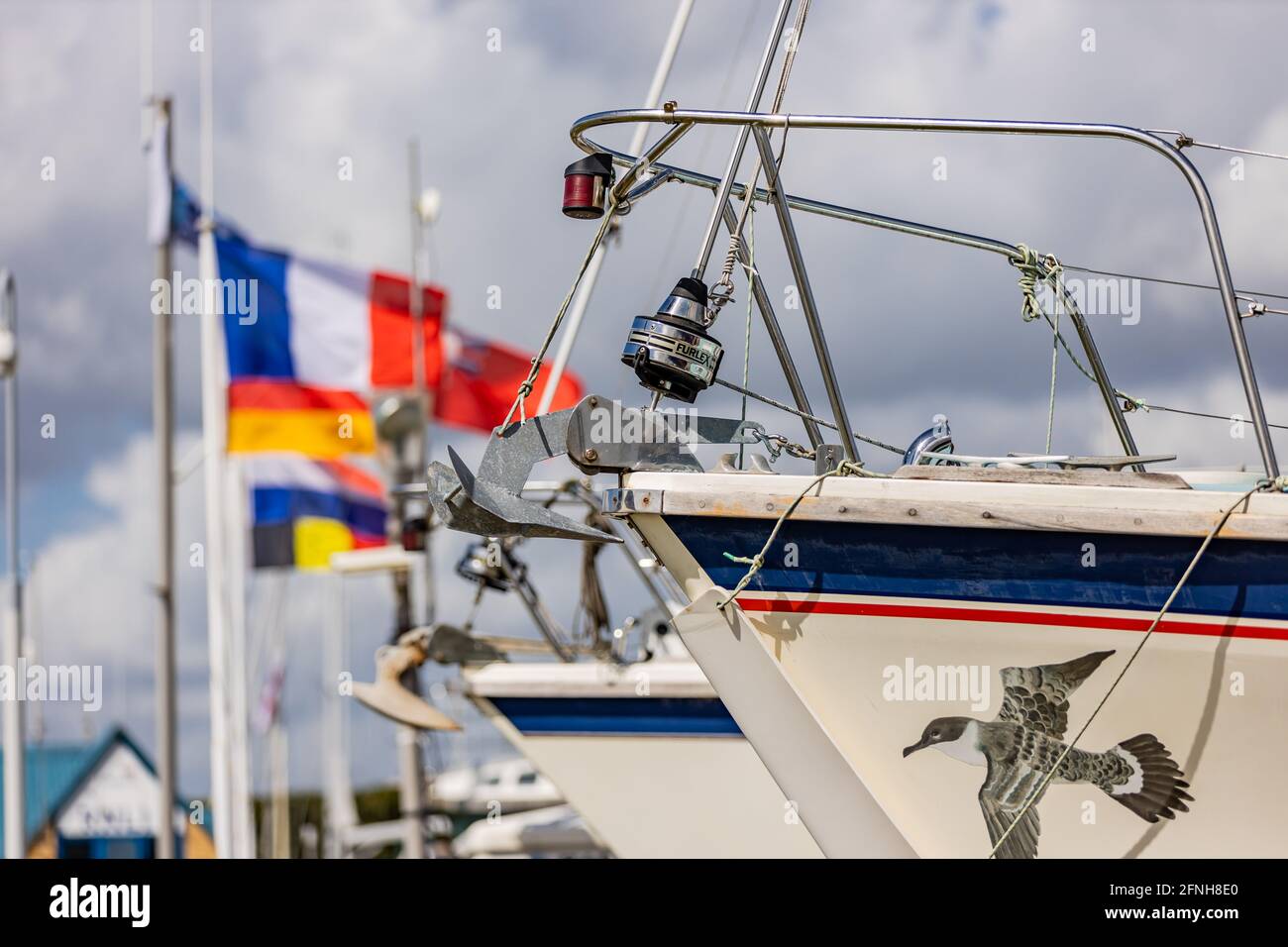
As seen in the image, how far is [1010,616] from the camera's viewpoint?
200 inches

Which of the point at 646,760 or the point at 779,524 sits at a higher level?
the point at 779,524

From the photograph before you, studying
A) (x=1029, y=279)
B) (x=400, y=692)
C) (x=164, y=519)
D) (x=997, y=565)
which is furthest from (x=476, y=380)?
(x=997, y=565)

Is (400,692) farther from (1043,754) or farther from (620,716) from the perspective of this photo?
(1043,754)

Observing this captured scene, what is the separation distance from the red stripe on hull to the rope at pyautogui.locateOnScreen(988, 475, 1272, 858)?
7 cm

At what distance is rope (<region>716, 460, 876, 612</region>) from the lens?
5070 mm

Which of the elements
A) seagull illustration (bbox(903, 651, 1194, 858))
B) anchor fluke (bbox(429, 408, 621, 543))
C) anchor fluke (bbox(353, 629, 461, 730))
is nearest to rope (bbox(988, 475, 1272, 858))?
seagull illustration (bbox(903, 651, 1194, 858))

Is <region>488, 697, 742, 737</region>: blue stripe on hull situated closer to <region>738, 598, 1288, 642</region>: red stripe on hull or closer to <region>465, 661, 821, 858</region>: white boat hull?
<region>465, 661, 821, 858</region>: white boat hull

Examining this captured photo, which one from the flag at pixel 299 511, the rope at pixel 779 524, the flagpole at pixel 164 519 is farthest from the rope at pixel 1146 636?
the flag at pixel 299 511

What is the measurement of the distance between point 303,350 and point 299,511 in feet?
5.53

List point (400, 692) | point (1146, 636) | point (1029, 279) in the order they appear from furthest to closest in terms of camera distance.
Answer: point (400, 692), point (1029, 279), point (1146, 636)

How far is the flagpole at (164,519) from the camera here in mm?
11766

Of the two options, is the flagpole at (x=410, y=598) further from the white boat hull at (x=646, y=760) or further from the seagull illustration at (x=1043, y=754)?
the seagull illustration at (x=1043, y=754)

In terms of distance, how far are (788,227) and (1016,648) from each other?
1.58 meters
